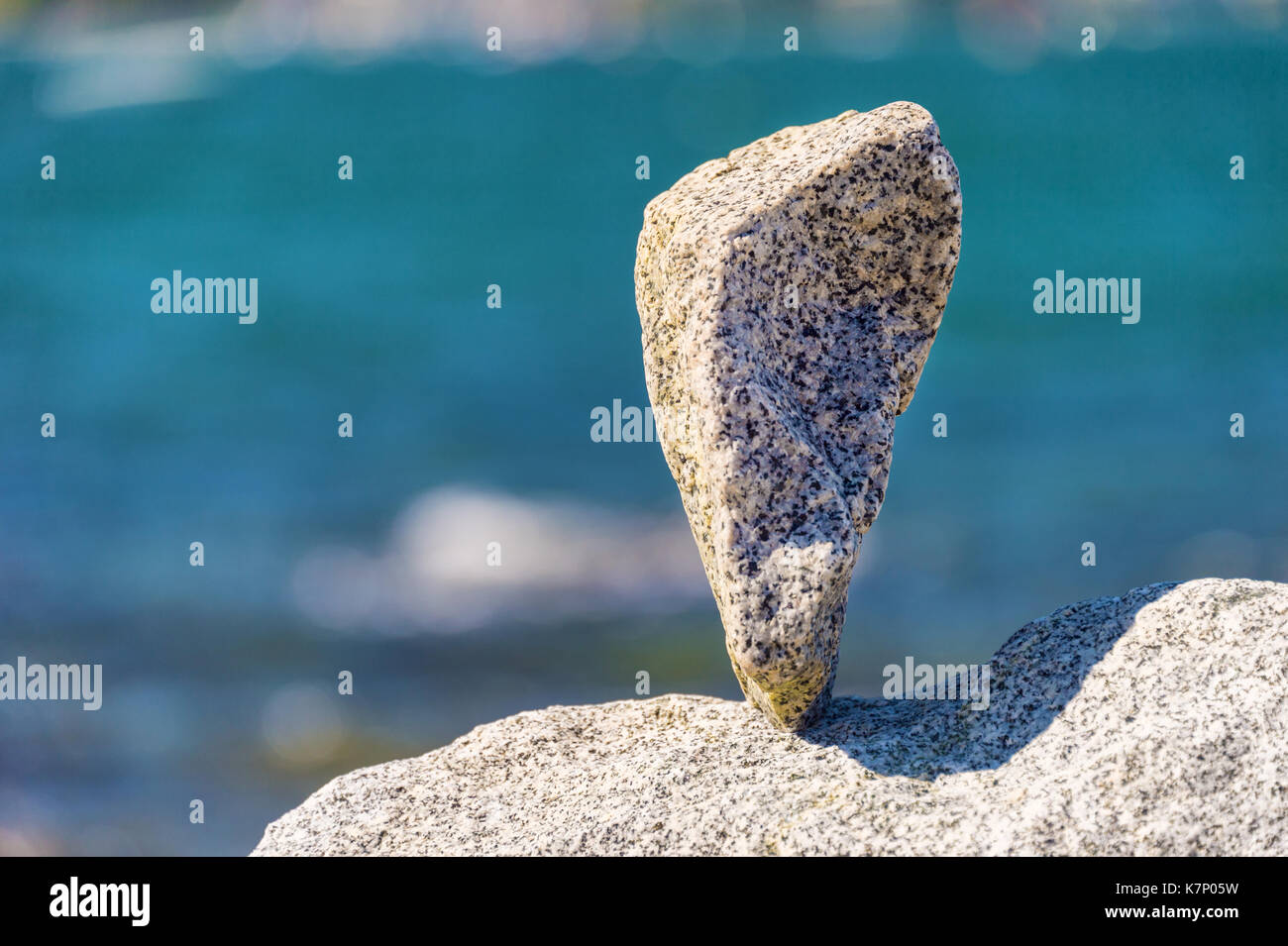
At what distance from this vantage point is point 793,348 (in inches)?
262

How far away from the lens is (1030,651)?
654 cm

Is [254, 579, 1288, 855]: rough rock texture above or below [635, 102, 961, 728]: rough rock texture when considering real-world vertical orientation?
below

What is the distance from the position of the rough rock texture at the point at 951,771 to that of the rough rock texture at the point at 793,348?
1.81ft

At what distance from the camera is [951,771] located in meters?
5.99

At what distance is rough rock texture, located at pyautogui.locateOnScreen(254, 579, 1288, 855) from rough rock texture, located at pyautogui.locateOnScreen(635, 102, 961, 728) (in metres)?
0.55

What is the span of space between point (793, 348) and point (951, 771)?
97.2 inches

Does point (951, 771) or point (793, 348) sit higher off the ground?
point (793, 348)

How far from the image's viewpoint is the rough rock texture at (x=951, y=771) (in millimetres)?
5340

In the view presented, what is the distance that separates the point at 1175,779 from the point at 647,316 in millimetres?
3746

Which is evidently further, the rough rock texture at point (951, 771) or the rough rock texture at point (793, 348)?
the rough rock texture at point (793, 348)

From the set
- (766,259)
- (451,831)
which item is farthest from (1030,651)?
(451,831)

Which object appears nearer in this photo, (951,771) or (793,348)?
(951,771)

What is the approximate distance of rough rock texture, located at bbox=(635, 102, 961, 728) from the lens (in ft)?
20.0

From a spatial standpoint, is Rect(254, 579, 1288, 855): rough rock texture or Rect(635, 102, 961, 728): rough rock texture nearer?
Rect(254, 579, 1288, 855): rough rock texture
